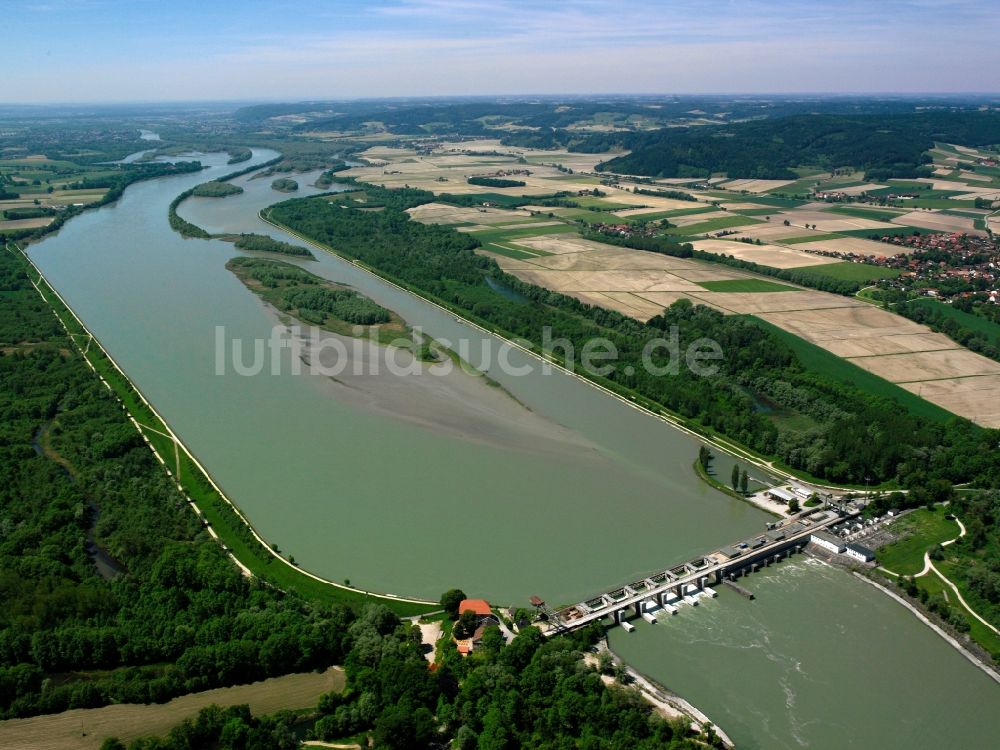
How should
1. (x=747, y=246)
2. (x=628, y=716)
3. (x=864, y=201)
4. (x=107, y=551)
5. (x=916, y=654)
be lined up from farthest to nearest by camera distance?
(x=864, y=201), (x=747, y=246), (x=107, y=551), (x=916, y=654), (x=628, y=716)

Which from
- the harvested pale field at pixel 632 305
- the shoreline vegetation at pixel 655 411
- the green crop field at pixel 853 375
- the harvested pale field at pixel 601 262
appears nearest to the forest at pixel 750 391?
the shoreline vegetation at pixel 655 411

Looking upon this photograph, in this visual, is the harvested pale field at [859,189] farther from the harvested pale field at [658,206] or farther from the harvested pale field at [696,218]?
the harvested pale field at [696,218]

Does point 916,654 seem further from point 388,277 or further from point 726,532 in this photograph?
point 388,277

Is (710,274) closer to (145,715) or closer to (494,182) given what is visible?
(145,715)

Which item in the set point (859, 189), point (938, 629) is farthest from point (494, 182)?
point (938, 629)

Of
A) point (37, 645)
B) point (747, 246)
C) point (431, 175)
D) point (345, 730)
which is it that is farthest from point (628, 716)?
point (431, 175)

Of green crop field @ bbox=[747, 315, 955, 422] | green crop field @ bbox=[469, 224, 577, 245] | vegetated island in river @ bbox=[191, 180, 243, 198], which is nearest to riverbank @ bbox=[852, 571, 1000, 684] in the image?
green crop field @ bbox=[747, 315, 955, 422]
